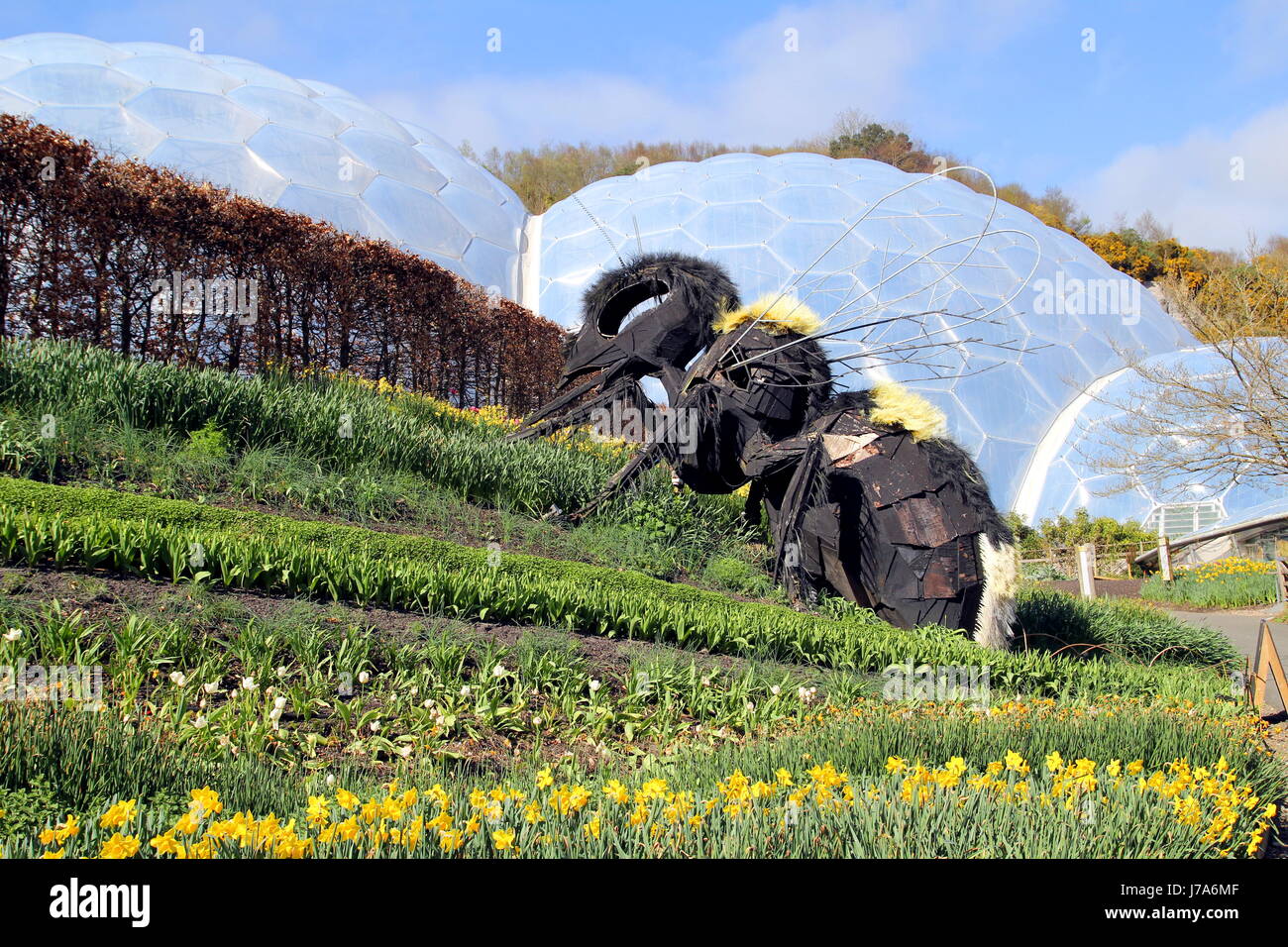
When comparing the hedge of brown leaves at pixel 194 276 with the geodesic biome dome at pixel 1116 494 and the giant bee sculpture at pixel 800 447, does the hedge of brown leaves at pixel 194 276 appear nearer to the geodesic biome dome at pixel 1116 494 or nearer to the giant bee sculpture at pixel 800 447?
the giant bee sculpture at pixel 800 447

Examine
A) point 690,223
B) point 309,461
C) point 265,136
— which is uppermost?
point 265,136

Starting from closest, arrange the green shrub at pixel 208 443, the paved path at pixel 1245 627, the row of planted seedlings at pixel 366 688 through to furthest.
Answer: the row of planted seedlings at pixel 366 688 → the green shrub at pixel 208 443 → the paved path at pixel 1245 627

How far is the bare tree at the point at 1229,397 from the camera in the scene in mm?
15047

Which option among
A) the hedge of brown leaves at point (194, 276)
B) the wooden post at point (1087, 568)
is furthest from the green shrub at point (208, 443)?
the wooden post at point (1087, 568)

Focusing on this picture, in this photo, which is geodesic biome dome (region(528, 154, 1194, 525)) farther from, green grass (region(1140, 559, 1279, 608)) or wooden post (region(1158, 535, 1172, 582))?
green grass (region(1140, 559, 1279, 608))

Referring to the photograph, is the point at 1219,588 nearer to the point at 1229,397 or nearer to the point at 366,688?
the point at 1229,397

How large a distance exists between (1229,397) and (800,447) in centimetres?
1204

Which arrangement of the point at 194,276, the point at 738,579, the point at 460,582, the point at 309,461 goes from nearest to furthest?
the point at 460,582 → the point at 309,461 → the point at 738,579 → the point at 194,276

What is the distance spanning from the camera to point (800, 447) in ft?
25.0

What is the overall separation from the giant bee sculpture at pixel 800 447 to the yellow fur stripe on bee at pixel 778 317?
0.04 ft

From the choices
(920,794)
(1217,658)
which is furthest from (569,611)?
(1217,658)


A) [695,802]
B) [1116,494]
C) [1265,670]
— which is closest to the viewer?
[695,802]

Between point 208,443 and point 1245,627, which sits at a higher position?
point 208,443

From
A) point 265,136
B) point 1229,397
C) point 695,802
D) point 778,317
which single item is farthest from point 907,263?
point 695,802
